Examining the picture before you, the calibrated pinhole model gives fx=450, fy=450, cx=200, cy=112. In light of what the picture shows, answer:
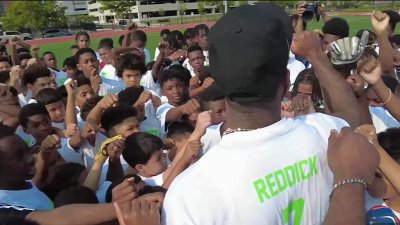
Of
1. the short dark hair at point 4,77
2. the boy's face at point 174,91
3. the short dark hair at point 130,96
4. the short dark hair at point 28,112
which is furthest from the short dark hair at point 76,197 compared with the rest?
the short dark hair at point 4,77

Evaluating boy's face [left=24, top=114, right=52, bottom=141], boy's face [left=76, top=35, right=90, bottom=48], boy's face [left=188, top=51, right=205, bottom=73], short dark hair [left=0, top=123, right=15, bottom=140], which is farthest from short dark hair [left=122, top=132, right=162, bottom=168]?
boy's face [left=76, top=35, right=90, bottom=48]

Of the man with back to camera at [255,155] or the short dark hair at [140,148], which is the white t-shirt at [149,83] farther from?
the man with back to camera at [255,155]

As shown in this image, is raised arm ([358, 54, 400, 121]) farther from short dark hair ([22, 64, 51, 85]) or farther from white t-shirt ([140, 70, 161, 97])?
short dark hair ([22, 64, 51, 85])

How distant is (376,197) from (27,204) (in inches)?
72.6

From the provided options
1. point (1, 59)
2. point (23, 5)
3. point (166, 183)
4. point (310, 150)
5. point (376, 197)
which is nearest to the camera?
point (310, 150)

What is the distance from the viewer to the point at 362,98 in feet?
10.3

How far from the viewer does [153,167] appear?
3.23 m

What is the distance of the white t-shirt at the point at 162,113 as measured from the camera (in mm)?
4383

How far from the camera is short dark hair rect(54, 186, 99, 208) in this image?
2.52 metres

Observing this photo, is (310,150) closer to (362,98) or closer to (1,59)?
(362,98)

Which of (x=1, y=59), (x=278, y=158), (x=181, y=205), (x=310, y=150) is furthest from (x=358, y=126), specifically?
(x=1, y=59)

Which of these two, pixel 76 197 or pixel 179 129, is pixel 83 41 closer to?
pixel 179 129

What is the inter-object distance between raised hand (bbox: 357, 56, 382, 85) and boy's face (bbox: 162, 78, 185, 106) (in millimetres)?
2493

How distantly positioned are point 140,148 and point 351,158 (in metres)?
2.12
